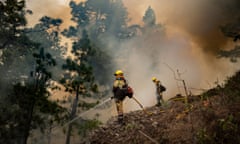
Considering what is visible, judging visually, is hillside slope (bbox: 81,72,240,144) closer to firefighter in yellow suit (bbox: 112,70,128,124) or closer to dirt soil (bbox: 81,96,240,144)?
dirt soil (bbox: 81,96,240,144)

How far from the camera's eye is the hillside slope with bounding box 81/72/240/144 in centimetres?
539

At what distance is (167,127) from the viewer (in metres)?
7.25

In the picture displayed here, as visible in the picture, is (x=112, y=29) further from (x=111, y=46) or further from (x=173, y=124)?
(x=173, y=124)

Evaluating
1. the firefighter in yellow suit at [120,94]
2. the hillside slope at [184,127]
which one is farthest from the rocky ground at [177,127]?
the firefighter in yellow suit at [120,94]

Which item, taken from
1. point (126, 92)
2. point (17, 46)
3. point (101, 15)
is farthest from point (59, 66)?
point (126, 92)

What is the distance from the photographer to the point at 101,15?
143ft

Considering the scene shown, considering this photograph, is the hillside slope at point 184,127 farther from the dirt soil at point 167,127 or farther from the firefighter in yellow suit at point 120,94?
the firefighter in yellow suit at point 120,94

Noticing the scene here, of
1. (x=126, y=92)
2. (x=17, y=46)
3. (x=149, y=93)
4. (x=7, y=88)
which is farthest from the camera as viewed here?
(x=149, y=93)

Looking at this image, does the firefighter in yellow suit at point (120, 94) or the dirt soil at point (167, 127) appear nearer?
the dirt soil at point (167, 127)

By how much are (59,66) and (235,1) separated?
28.4m

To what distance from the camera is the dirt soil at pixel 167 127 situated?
6.11 meters

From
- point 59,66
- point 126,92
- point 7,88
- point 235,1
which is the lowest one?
point 126,92

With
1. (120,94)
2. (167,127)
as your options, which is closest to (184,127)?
(167,127)

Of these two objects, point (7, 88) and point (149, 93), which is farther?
point (149, 93)
